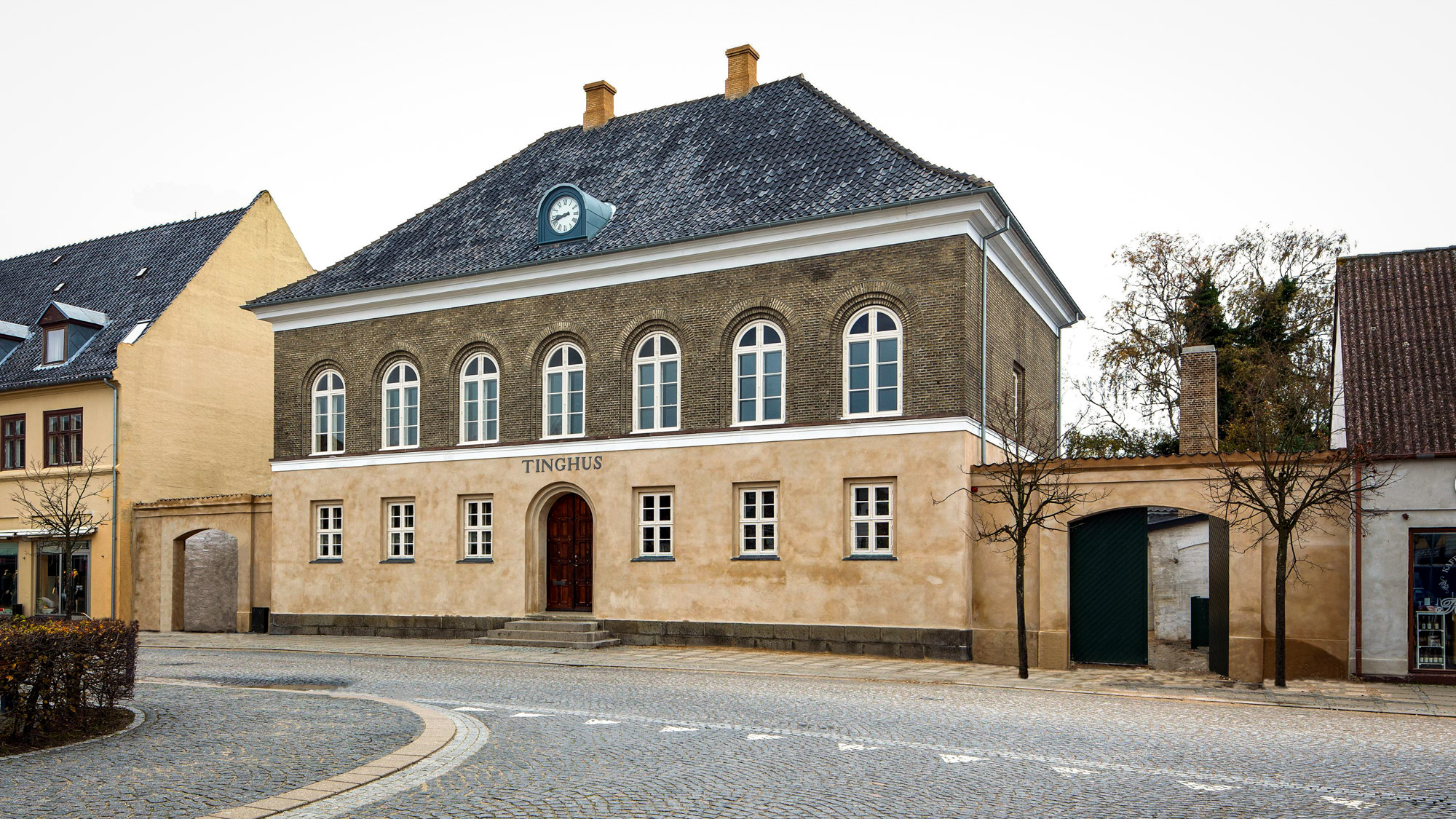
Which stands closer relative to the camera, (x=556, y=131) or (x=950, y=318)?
(x=950, y=318)

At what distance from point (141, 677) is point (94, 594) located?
681 inches

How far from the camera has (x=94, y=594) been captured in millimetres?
32688

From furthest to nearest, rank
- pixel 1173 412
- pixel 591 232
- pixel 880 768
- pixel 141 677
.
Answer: pixel 1173 412 < pixel 591 232 < pixel 141 677 < pixel 880 768

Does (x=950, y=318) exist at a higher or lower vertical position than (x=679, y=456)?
higher

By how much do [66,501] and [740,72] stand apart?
20880 mm

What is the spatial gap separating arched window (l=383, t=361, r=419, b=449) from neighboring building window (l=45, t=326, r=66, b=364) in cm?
1302

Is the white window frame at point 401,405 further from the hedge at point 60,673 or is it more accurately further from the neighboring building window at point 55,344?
the hedge at point 60,673

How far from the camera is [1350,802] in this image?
8672 mm

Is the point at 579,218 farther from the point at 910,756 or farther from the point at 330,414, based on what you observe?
the point at 910,756

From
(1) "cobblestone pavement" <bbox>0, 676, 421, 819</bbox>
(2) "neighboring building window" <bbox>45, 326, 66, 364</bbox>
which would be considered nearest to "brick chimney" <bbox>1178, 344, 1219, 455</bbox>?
(1) "cobblestone pavement" <bbox>0, 676, 421, 819</bbox>

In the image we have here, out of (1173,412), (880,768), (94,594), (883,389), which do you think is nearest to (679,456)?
(883,389)

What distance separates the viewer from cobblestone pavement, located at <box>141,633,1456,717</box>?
1559cm

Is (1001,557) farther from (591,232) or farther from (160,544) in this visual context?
(160,544)

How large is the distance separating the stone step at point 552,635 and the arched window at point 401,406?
5.25m
